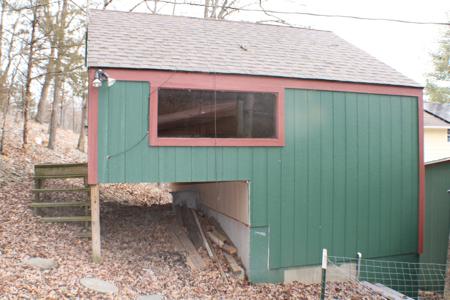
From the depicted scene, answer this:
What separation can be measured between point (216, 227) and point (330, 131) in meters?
3.23

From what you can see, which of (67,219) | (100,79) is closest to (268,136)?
(100,79)

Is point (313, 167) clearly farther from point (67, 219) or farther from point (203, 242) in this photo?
point (67, 219)

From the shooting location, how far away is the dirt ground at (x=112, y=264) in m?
4.88

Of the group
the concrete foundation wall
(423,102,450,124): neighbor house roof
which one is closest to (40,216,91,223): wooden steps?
the concrete foundation wall

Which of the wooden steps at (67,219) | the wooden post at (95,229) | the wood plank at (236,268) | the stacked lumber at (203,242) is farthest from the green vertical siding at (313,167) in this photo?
the wooden steps at (67,219)

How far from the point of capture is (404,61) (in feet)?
92.9

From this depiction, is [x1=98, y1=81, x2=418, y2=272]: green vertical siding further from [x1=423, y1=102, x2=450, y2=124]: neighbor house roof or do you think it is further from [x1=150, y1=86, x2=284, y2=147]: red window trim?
[x1=423, y1=102, x2=450, y2=124]: neighbor house roof

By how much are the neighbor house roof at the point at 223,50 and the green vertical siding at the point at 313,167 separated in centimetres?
47

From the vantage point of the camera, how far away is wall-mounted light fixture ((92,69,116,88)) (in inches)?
222

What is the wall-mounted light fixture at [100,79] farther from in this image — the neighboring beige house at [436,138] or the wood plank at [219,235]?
the neighboring beige house at [436,138]

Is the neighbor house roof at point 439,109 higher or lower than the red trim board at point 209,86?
higher

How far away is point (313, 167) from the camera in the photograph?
6.89m

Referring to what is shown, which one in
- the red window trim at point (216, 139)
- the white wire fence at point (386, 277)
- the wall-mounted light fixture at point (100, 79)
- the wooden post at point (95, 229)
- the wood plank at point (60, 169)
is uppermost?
the wall-mounted light fixture at point (100, 79)

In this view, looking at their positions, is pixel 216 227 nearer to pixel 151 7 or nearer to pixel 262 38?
pixel 262 38
